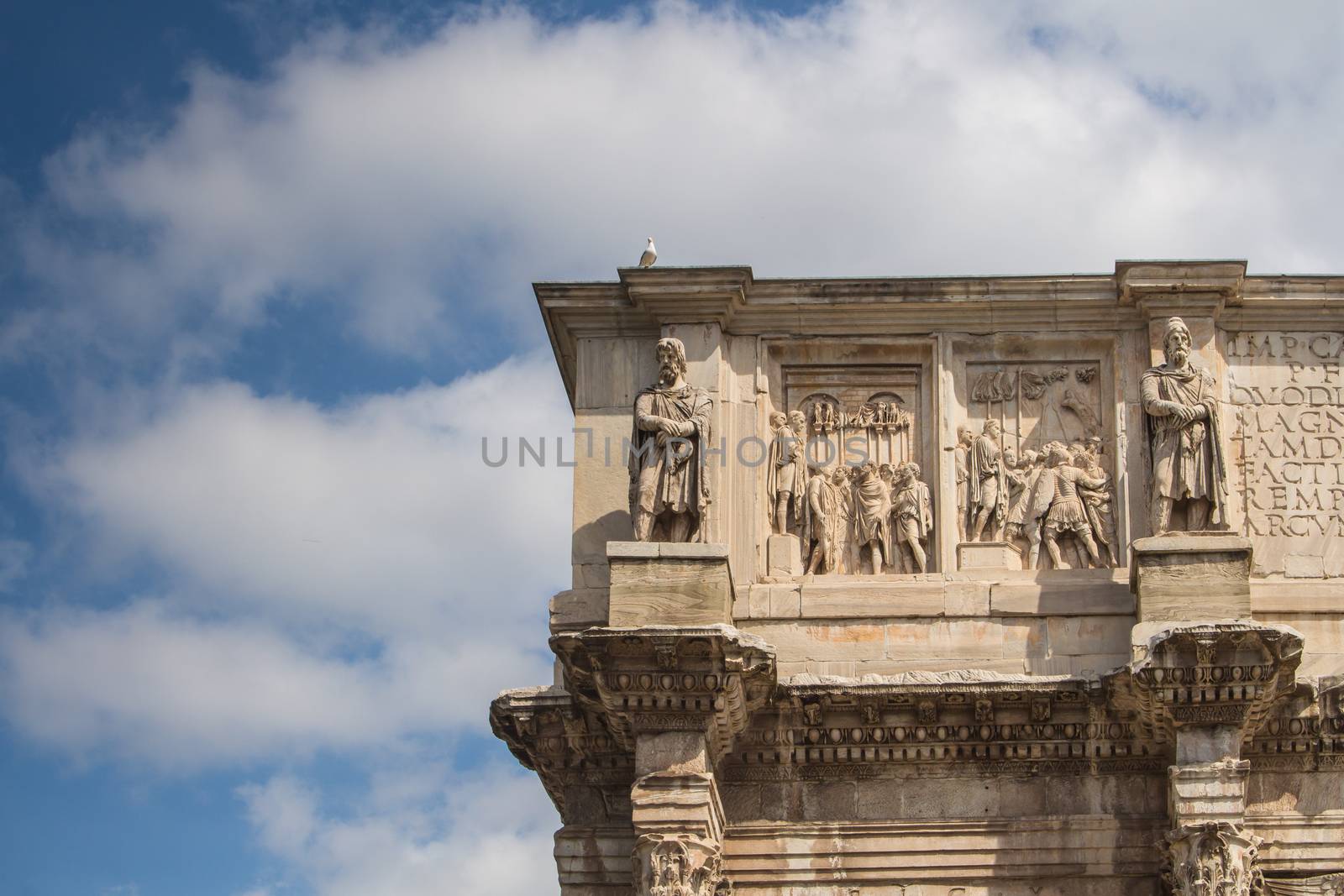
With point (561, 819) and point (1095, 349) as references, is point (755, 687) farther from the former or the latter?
point (1095, 349)

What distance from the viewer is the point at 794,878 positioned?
21156 mm

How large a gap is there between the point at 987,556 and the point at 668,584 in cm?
277

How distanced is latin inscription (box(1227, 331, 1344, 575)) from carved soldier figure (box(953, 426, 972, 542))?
217cm

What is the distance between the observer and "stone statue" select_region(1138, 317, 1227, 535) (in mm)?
21453

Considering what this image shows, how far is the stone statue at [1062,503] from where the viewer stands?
22094 mm

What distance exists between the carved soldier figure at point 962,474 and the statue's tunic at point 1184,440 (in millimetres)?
1521

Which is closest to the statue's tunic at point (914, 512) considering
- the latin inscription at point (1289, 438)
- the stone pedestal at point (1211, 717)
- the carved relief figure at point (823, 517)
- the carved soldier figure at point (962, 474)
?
the carved soldier figure at point (962, 474)

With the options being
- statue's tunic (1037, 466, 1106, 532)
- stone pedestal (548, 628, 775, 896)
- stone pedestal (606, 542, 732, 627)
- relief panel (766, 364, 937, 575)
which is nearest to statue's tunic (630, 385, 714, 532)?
stone pedestal (606, 542, 732, 627)

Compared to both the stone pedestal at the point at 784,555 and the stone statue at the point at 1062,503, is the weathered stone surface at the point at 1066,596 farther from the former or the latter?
the stone pedestal at the point at 784,555

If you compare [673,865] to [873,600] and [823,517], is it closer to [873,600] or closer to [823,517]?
[873,600]

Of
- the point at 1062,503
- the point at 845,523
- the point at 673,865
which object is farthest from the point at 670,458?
the point at 673,865

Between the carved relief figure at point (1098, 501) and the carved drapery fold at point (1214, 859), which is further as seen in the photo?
the carved relief figure at point (1098, 501)

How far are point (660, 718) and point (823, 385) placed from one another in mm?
3689

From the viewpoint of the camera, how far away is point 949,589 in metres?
21.8
